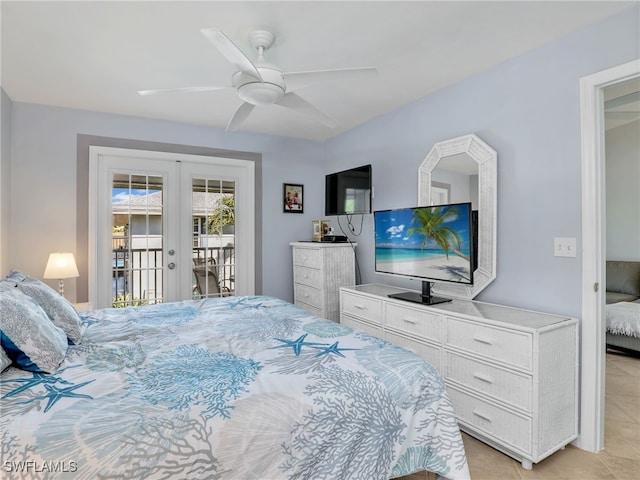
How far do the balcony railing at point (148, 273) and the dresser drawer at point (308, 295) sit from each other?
873 mm

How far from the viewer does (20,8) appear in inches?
75.6

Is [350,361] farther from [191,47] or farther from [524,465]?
[191,47]

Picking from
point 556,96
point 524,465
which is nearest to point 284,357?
point 524,465

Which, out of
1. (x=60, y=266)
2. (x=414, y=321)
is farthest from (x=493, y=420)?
(x=60, y=266)

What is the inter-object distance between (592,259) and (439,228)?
0.90 m

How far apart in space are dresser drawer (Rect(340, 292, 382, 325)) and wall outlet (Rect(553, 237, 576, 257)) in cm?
129

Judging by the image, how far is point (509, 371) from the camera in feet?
6.63

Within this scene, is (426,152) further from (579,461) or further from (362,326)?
(579,461)

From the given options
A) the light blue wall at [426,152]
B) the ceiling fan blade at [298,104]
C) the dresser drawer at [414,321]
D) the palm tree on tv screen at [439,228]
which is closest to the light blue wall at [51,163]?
the light blue wall at [426,152]

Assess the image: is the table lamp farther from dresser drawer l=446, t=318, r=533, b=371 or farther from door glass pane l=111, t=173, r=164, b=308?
dresser drawer l=446, t=318, r=533, b=371

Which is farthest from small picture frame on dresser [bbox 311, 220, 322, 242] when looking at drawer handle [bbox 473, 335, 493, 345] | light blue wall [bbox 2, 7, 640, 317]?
drawer handle [bbox 473, 335, 493, 345]

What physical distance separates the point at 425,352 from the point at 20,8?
3189mm

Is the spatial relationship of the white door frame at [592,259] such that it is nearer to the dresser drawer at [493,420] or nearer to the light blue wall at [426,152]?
the light blue wall at [426,152]

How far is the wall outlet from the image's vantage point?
2158 millimetres
